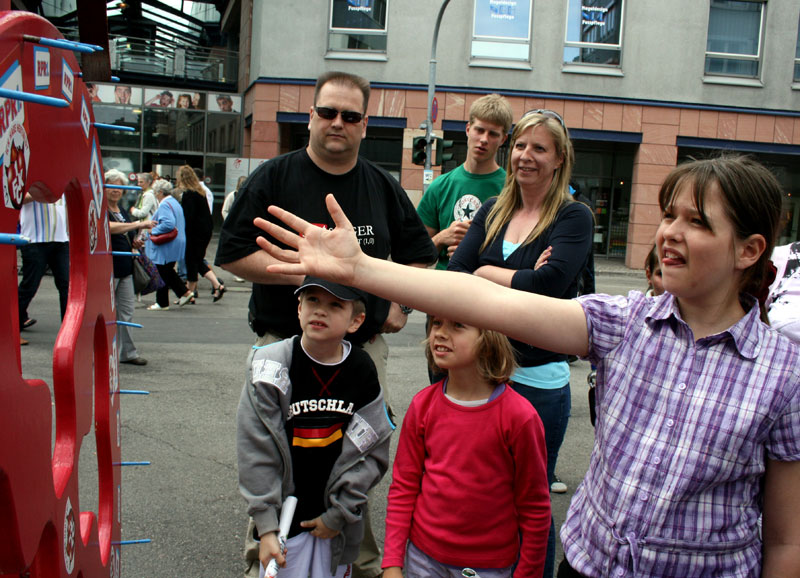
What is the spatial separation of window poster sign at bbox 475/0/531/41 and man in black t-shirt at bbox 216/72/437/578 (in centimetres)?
1846

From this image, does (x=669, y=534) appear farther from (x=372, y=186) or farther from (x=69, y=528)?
(x=372, y=186)

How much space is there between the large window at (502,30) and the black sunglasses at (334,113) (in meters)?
18.5

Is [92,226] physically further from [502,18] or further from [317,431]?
[502,18]

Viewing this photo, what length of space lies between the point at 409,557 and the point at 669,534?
1.12 m

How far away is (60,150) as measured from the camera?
62.7 inches

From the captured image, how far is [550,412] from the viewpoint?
9.68 ft

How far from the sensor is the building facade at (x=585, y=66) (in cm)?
2039

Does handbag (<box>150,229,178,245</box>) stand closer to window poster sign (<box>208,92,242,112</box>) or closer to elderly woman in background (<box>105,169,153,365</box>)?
elderly woman in background (<box>105,169,153,365</box>)

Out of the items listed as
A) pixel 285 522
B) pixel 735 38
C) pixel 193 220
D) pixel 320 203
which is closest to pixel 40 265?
pixel 193 220

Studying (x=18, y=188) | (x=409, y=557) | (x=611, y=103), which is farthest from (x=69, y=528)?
(x=611, y=103)

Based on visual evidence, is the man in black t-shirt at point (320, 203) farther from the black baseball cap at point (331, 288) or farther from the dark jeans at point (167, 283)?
the dark jeans at point (167, 283)

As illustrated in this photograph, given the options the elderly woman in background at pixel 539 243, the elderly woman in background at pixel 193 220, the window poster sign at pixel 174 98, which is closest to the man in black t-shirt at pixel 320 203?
the elderly woman in background at pixel 539 243

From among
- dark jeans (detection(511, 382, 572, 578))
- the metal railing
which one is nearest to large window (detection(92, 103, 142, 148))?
the metal railing

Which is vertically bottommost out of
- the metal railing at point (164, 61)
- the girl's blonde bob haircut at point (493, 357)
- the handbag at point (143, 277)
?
the handbag at point (143, 277)
